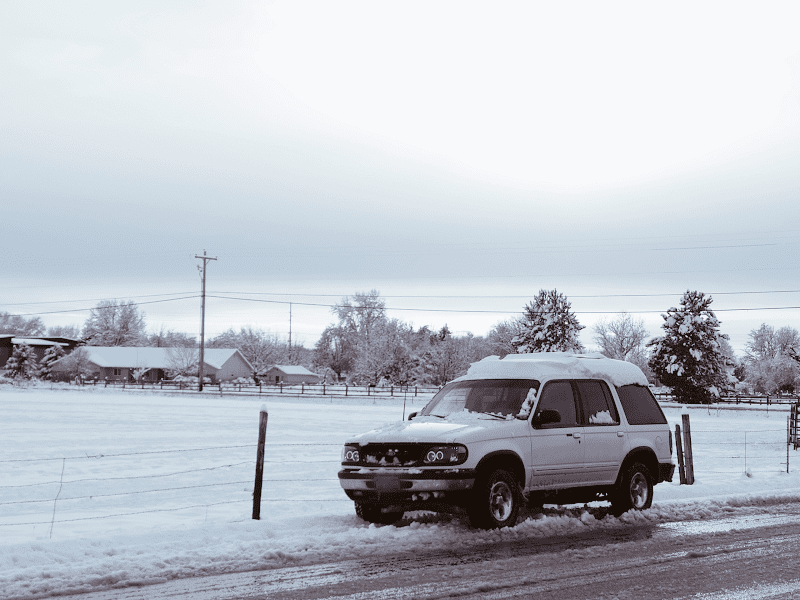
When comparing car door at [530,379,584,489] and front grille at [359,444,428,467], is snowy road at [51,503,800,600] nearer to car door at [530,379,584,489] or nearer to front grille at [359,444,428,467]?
car door at [530,379,584,489]

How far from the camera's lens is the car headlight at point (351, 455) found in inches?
412

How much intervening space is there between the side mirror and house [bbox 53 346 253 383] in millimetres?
101666

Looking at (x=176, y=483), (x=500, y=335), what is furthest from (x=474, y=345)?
(x=176, y=483)

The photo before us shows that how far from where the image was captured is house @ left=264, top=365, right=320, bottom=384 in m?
132

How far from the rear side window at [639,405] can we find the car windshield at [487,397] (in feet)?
6.19

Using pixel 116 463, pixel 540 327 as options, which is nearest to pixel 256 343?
pixel 540 327

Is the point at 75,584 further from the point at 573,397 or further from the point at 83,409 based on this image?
the point at 83,409

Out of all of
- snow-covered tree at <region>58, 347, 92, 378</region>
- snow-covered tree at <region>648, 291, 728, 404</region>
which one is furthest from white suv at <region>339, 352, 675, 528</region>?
snow-covered tree at <region>58, 347, 92, 378</region>

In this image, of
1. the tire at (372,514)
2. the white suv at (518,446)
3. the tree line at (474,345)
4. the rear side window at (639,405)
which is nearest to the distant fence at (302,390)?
the tree line at (474,345)

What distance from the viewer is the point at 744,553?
912 centimetres

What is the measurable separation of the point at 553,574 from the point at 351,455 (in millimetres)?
3411

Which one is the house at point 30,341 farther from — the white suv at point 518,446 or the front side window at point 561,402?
the front side window at point 561,402

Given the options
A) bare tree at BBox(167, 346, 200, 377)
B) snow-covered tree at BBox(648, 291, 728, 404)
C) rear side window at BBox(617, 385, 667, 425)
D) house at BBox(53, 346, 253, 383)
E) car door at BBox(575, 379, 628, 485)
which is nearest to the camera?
car door at BBox(575, 379, 628, 485)

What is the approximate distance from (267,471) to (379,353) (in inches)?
3452
